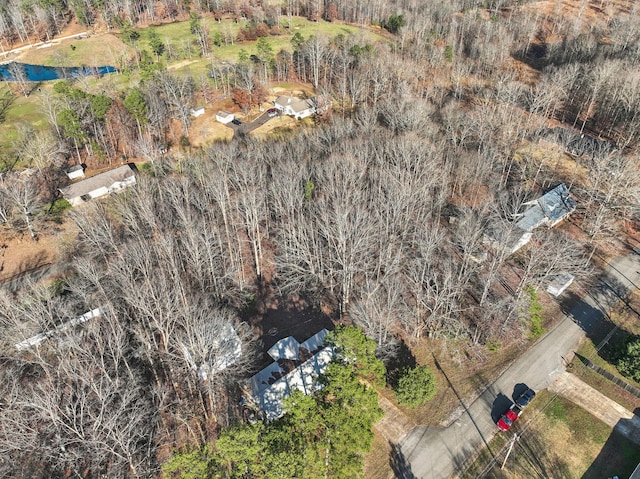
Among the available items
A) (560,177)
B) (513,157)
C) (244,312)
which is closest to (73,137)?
(244,312)

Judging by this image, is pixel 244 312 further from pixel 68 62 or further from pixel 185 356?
pixel 68 62

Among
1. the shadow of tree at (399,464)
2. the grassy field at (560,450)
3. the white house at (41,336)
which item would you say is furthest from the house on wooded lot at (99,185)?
the grassy field at (560,450)

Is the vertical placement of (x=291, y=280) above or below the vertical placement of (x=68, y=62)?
below

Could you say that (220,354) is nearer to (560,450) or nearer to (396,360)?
(396,360)

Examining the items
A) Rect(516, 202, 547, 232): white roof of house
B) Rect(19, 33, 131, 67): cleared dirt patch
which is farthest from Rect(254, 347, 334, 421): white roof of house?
Rect(19, 33, 131, 67): cleared dirt patch

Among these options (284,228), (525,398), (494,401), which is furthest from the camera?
(284,228)

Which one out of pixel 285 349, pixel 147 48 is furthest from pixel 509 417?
pixel 147 48

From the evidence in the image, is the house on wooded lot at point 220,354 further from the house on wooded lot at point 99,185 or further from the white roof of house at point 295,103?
the white roof of house at point 295,103
